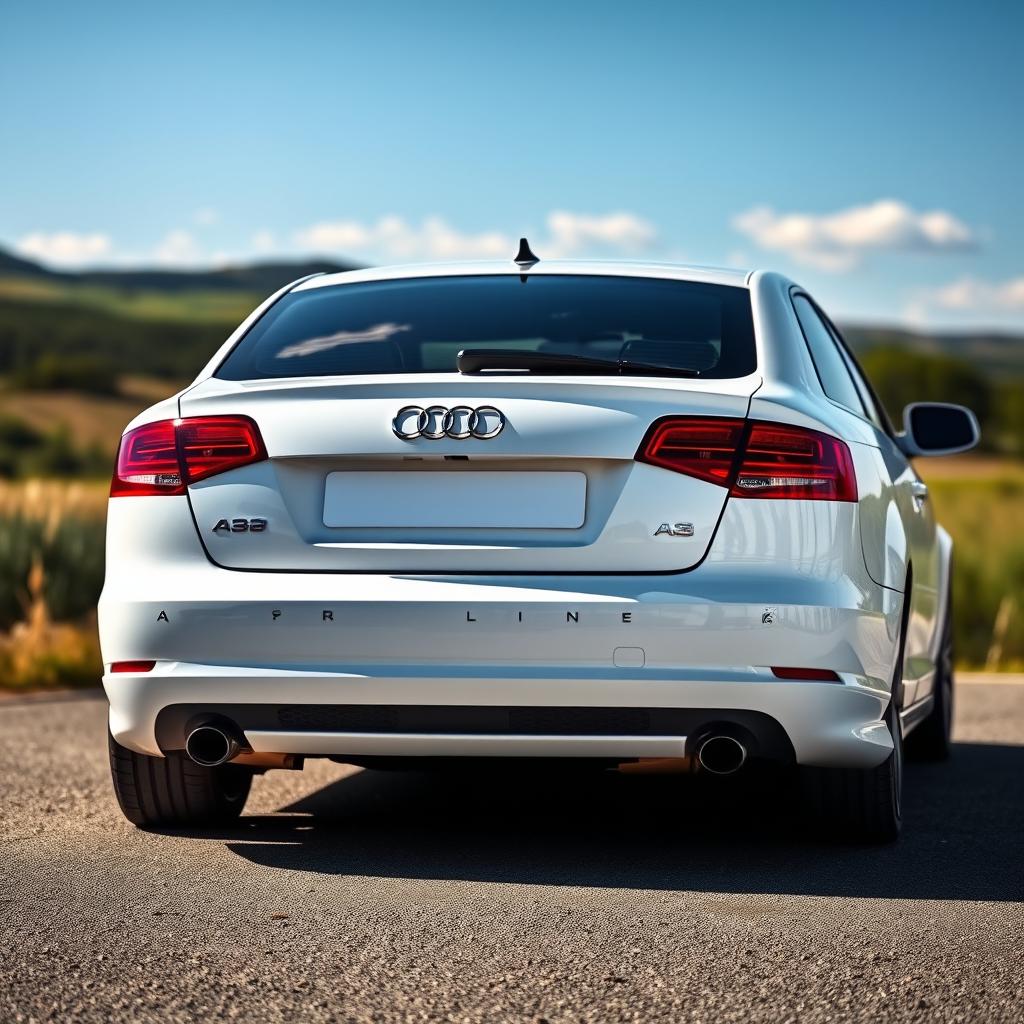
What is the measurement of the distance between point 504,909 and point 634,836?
127 centimetres

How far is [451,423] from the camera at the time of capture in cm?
482

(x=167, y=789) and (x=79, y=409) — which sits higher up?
(x=167, y=789)

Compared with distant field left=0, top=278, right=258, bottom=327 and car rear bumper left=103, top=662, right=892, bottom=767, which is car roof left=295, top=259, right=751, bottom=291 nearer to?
car rear bumper left=103, top=662, right=892, bottom=767

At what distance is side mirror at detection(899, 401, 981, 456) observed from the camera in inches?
282

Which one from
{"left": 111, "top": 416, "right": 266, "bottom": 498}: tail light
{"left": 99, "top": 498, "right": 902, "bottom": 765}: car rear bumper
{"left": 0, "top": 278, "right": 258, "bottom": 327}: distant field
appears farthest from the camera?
{"left": 0, "top": 278, "right": 258, "bottom": 327}: distant field

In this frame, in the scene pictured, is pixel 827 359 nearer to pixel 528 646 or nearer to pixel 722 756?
pixel 722 756

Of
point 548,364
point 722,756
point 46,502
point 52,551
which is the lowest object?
point 52,551

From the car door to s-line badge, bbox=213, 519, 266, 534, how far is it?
1773mm

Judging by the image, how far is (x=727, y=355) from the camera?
5207mm

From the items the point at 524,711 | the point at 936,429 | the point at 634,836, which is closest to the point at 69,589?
the point at 936,429

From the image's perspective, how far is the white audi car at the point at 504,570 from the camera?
475 cm

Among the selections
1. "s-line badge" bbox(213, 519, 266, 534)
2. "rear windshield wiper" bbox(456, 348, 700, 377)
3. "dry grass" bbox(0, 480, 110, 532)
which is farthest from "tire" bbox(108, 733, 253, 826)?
"dry grass" bbox(0, 480, 110, 532)

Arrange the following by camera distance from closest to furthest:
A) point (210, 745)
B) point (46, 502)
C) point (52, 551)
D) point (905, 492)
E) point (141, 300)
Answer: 1. point (210, 745)
2. point (905, 492)
3. point (46, 502)
4. point (52, 551)
5. point (141, 300)

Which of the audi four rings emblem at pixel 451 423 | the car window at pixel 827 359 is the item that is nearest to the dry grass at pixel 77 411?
the car window at pixel 827 359
